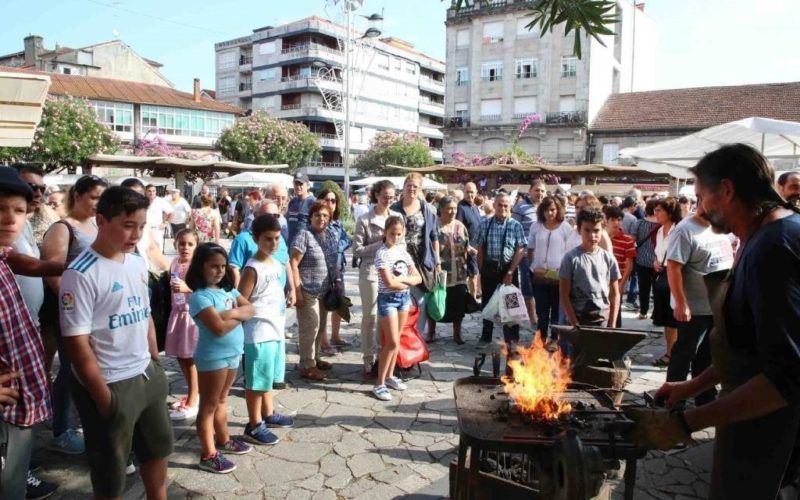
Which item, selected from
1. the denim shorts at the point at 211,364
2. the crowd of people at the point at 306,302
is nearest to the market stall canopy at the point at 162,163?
the crowd of people at the point at 306,302

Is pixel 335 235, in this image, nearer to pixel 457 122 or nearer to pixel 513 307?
pixel 513 307

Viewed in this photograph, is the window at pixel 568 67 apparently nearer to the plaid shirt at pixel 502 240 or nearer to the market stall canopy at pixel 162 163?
the market stall canopy at pixel 162 163

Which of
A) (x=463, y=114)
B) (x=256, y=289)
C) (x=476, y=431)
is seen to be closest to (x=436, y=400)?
(x=256, y=289)

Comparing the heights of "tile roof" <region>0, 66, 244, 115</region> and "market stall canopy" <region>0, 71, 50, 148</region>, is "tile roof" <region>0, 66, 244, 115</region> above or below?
above

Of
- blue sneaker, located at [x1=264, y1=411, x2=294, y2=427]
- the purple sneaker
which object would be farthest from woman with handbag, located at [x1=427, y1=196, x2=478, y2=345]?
the purple sneaker

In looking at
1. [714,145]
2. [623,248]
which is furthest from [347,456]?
[714,145]

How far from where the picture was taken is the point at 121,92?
44.7 meters

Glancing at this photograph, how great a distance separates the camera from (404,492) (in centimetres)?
362

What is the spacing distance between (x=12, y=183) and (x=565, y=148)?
144 feet

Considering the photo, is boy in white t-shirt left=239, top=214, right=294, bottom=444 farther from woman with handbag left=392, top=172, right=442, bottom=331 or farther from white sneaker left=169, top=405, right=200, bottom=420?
woman with handbag left=392, top=172, right=442, bottom=331

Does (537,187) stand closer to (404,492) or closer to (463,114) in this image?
(404,492)

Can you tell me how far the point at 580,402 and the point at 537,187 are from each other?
19.4ft

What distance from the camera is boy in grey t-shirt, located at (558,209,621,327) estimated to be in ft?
16.3

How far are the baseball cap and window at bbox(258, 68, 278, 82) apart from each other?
2479 inches
